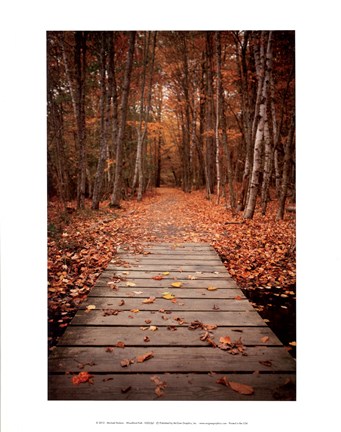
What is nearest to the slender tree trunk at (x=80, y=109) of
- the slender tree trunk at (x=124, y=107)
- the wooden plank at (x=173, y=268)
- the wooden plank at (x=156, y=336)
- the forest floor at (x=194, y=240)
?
the forest floor at (x=194, y=240)

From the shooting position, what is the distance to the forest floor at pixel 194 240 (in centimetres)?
273

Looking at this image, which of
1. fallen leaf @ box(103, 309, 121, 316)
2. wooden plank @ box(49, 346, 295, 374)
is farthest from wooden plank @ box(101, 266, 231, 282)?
wooden plank @ box(49, 346, 295, 374)

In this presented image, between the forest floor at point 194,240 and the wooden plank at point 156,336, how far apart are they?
21 centimetres

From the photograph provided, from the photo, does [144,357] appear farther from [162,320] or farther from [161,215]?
[161,215]

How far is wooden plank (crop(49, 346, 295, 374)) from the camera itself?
1.77 metres

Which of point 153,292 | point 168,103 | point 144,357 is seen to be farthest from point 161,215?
point 168,103

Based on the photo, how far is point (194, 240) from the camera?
5.33 metres

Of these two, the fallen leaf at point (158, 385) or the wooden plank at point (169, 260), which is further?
the wooden plank at point (169, 260)

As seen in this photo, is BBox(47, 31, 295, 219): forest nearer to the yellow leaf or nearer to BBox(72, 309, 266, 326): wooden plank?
BBox(72, 309, 266, 326): wooden plank

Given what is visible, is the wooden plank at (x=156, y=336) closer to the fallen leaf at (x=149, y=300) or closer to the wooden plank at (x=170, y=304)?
the wooden plank at (x=170, y=304)
